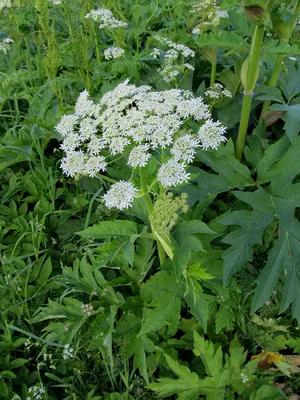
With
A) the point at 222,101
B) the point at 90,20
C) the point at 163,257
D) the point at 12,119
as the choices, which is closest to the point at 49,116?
the point at 12,119

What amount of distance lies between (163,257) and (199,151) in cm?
65

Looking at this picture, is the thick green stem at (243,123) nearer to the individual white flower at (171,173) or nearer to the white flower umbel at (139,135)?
the white flower umbel at (139,135)

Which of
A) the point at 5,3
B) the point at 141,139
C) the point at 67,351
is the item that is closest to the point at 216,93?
the point at 141,139

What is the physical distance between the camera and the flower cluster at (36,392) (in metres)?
2.16

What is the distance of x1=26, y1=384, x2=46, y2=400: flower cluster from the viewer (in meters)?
2.16

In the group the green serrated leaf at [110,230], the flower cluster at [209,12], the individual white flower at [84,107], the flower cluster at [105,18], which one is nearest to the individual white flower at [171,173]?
the green serrated leaf at [110,230]

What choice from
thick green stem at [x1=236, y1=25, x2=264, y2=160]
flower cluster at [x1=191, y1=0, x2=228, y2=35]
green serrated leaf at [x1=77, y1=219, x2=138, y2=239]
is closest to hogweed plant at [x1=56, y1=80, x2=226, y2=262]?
green serrated leaf at [x1=77, y1=219, x2=138, y2=239]

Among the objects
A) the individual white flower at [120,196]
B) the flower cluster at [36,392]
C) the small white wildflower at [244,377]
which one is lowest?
the flower cluster at [36,392]

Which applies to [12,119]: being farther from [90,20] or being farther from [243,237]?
[243,237]

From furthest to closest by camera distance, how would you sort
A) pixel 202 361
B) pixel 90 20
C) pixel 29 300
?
1. pixel 90 20
2. pixel 29 300
3. pixel 202 361

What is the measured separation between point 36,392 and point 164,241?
1.10 m

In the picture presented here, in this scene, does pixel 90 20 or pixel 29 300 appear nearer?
pixel 29 300

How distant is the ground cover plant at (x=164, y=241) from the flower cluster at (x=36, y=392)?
0.08ft

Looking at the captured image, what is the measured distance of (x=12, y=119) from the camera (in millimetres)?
3633
